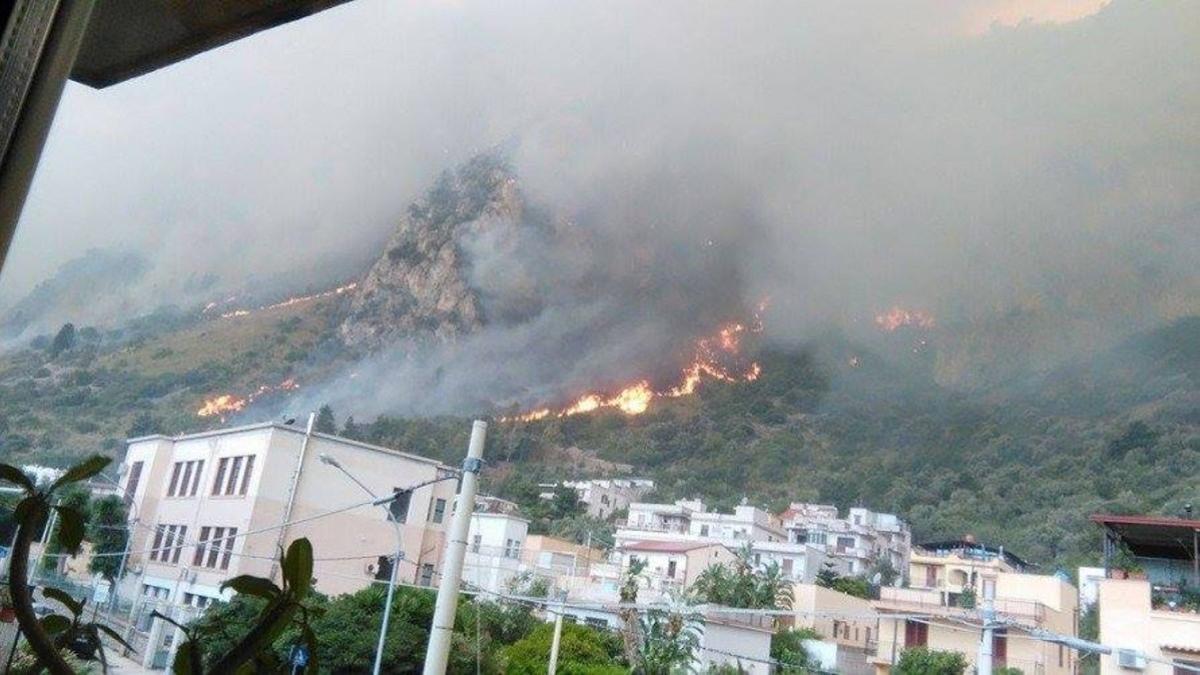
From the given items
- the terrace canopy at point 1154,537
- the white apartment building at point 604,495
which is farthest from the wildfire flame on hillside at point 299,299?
→ the terrace canopy at point 1154,537

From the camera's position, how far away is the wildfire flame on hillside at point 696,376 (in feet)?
228

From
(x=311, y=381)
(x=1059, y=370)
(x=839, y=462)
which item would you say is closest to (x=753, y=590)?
(x=839, y=462)

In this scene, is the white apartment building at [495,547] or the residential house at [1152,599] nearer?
the residential house at [1152,599]

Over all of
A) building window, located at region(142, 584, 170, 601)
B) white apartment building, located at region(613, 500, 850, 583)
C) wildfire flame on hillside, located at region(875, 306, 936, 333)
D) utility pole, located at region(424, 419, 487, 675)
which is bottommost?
building window, located at region(142, 584, 170, 601)

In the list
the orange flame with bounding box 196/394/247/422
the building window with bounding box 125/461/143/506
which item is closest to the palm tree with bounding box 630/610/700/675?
the building window with bounding box 125/461/143/506

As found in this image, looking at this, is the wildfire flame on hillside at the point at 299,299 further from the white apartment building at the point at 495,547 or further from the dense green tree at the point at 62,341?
the white apartment building at the point at 495,547

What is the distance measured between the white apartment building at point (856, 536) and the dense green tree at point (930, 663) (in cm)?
1513

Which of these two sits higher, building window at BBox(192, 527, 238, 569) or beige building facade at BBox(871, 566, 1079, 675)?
beige building facade at BBox(871, 566, 1079, 675)

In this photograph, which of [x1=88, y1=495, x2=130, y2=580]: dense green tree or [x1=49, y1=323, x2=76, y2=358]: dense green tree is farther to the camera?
[x1=49, y1=323, x2=76, y2=358]: dense green tree

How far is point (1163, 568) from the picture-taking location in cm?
1300

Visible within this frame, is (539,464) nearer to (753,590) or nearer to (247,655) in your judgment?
(753,590)

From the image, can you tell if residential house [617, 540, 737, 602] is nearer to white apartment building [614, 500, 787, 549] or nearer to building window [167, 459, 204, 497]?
white apartment building [614, 500, 787, 549]

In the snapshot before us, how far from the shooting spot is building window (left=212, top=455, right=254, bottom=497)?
1559cm

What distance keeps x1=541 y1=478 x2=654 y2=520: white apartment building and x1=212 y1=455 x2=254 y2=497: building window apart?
946 inches
